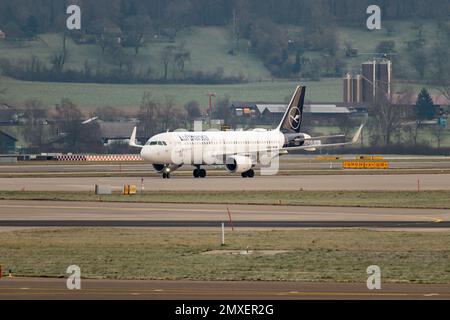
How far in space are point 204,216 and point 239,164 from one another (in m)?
39.3

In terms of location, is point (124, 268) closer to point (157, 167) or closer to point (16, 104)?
point (157, 167)

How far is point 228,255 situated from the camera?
44750mm

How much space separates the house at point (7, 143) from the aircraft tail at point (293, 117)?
6414cm

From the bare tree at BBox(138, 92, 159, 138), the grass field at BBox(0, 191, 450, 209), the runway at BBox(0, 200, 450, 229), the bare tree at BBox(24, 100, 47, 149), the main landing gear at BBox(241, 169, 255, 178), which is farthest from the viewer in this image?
the bare tree at BBox(138, 92, 159, 138)

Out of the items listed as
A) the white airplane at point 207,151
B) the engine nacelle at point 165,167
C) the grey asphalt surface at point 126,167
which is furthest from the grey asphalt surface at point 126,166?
the white airplane at point 207,151

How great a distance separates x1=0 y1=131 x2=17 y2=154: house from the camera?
173250 mm

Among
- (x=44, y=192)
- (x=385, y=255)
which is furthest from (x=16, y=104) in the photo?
(x=385, y=255)

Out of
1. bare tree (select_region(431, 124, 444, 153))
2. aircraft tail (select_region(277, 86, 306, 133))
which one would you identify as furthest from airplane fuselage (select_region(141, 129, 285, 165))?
bare tree (select_region(431, 124, 444, 153))

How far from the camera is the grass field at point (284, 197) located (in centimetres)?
7300

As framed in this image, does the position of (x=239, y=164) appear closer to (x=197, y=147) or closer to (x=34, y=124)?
(x=197, y=147)

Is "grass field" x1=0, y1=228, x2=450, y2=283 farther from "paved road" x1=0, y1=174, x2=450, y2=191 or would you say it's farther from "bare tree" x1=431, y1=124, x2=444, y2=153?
"bare tree" x1=431, y1=124, x2=444, y2=153

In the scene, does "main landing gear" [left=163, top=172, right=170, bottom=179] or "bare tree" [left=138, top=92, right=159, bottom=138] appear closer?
"main landing gear" [left=163, top=172, right=170, bottom=179]

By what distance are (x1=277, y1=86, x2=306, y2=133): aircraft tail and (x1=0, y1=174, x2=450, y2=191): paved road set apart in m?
15.7
